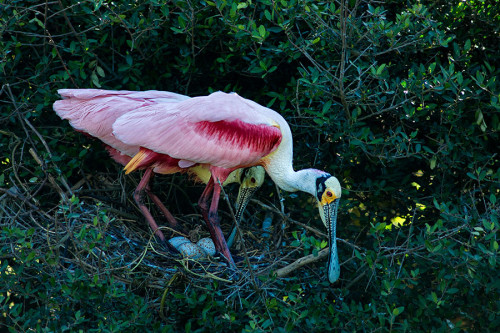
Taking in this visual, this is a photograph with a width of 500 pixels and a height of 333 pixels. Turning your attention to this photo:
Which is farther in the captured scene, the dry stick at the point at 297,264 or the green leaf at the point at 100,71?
the green leaf at the point at 100,71

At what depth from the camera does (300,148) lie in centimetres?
696

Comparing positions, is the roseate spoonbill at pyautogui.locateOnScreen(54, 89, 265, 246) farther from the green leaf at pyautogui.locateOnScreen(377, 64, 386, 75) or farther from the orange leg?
the green leaf at pyautogui.locateOnScreen(377, 64, 386, 75)

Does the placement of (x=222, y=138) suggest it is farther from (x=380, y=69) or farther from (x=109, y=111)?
(x=380, y=69)

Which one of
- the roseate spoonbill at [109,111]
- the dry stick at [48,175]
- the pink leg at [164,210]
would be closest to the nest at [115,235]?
the dry stick at [48,175]

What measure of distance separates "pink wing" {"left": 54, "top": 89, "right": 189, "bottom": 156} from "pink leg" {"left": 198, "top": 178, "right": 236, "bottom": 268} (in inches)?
29.7

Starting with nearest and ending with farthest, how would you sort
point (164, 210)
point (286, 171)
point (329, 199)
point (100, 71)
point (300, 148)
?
point (329, 199) → point (286, 171) → point (100, 71) → point (300, 148) → point (164, 210)

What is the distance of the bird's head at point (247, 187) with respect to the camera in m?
6.98

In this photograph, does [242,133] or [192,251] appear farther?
[192,251]

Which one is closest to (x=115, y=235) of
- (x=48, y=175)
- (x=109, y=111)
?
(x=48, y=175)

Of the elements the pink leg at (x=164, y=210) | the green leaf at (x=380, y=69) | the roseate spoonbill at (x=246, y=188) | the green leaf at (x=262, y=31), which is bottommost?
the pink leg at (x=164, y=210)

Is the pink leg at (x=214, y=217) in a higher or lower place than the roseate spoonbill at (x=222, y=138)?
lower

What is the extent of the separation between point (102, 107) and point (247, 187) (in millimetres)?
1452

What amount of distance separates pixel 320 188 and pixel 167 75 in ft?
5.67

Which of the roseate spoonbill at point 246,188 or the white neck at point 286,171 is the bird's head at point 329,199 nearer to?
the white neck at point 286,171
